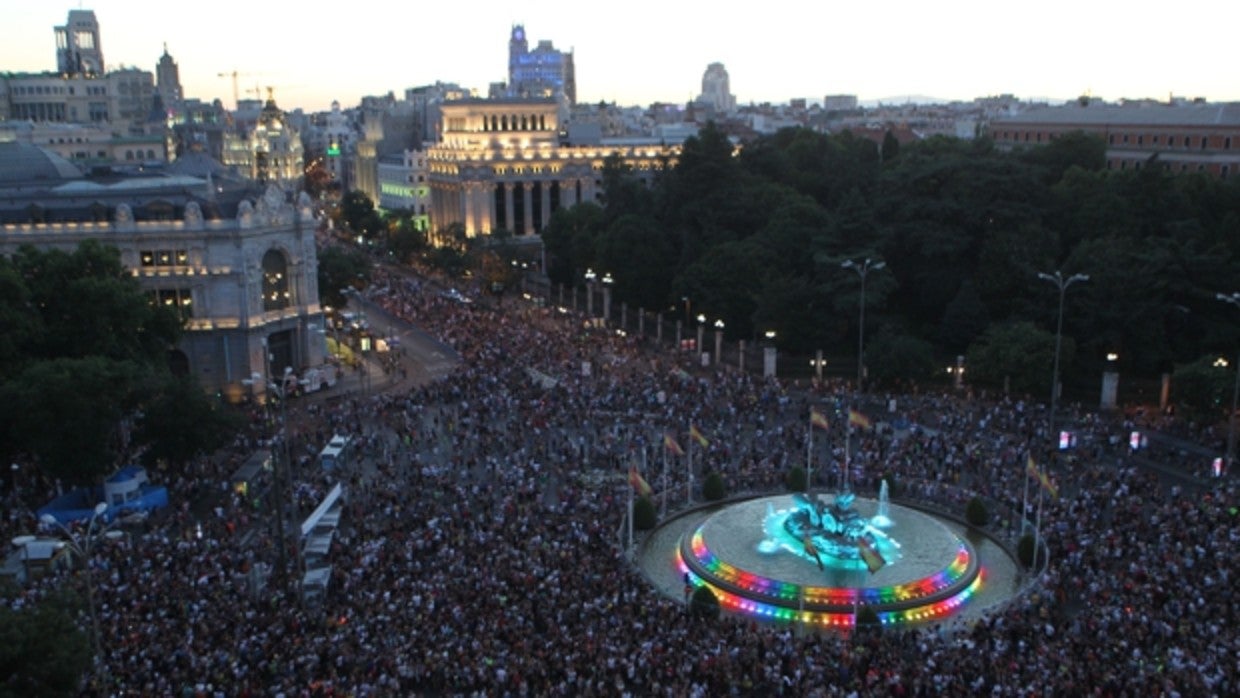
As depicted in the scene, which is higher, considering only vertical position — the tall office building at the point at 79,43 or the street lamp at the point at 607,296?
the tall office building at the point at 79,43

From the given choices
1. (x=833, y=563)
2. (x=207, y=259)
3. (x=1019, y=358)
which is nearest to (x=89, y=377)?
(x=207, y=259)

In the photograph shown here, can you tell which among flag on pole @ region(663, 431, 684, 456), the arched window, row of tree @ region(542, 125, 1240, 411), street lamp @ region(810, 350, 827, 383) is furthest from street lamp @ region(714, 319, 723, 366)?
the arched window

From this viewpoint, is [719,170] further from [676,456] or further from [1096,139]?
[676,456]

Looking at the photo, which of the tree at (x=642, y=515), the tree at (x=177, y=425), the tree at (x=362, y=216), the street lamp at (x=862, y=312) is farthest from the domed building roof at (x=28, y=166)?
the tree at (x=642, y=515)

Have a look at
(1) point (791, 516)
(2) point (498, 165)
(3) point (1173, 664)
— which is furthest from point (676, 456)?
(2) point (498, 165)

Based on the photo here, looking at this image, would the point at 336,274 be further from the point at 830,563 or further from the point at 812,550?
the point at 830,563

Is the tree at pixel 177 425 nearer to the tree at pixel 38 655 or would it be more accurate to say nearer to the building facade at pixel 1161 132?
the tree at pixel 38 655

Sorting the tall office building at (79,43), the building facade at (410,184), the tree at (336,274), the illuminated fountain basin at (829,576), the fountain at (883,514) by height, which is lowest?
the illuminated fountain basin at (829,576)
